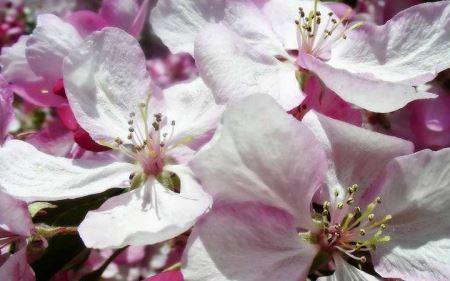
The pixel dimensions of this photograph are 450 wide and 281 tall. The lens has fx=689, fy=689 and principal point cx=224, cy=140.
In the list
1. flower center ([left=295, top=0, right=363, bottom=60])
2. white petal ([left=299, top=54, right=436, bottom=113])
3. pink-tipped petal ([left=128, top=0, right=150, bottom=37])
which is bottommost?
pink-tipped petal ([left=128, top=0, right=150, bottom=37])

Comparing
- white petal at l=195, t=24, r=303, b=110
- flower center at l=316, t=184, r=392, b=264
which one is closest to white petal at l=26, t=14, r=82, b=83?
white petal at l=195, t=24, r=303, b=110

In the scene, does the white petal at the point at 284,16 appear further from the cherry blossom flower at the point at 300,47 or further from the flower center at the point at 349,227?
the flower center at the point at 349,227

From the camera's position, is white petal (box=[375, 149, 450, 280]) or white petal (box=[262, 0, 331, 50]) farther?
white petal (box=[262, 0, 331, 50])

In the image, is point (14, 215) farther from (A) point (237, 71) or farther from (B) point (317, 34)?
(B) point (317, 34)

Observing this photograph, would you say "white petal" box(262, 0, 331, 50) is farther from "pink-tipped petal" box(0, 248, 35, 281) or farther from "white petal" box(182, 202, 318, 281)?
"pink-tipped petal" box(0, 248, 35, 281)

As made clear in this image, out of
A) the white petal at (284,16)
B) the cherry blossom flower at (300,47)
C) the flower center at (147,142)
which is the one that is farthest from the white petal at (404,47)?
the flower center at (147,142)
